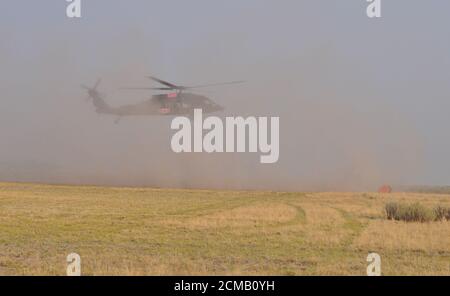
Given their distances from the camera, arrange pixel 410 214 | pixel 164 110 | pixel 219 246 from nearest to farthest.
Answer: pixel 219 246
pixel 410 214
pixel 164 110

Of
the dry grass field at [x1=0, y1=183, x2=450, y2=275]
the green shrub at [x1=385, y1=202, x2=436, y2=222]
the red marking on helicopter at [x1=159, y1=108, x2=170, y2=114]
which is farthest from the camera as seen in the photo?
the red marking on helicopter at [x1=159, y1=108, x2=170, y2=114]

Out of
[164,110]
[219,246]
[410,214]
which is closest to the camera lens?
[219,246]

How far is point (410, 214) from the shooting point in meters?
36.3

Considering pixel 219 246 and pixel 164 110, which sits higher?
pixel 164 110

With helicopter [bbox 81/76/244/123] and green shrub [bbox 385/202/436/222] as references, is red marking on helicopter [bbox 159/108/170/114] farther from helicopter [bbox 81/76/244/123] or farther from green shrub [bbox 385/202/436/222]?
green shrub [bbox 385/202/436/222]

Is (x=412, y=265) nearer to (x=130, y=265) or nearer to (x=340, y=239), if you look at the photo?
(x=340, y=239)

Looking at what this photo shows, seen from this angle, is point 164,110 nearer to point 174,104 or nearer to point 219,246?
point 174,104

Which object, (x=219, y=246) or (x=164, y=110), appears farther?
(x=164, y=110)

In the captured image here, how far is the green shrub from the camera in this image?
35688 millimetres

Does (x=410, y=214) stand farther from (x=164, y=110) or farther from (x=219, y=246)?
(x=164, y=110)

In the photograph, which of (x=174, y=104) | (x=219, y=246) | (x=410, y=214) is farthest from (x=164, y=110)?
(x=219, y=246)

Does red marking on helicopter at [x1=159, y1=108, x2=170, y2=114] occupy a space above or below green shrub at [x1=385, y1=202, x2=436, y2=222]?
above

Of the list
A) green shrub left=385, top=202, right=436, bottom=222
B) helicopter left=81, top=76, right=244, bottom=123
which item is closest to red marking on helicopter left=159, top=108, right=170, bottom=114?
helicopter left=81, top=76, right=244, bottom=123

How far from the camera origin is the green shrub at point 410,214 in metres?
35.7
